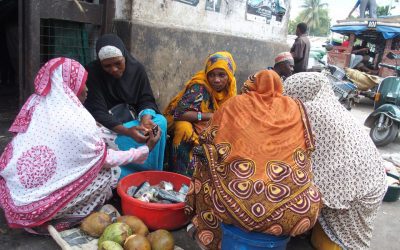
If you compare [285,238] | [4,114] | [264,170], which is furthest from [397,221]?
[4,114]

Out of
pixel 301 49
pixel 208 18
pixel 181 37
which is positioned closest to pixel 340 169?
pixel 181 37

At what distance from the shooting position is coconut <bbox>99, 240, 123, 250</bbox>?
2.06 metres

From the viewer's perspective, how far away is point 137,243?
212 cm

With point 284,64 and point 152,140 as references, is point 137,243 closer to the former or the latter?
point 152,140

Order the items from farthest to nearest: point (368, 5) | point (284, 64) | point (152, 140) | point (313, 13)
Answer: point (313, 13)
point (368, 5)
point (284, 64)
point (152, 140)

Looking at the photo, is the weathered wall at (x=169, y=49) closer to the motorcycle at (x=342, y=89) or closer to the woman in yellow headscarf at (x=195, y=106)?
the woman in yellow headscarf at (x=195, y=106)

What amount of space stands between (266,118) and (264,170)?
30 cm

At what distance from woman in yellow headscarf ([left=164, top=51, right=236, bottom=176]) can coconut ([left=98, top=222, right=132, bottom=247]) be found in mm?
1128

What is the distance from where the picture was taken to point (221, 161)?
81.2 inches

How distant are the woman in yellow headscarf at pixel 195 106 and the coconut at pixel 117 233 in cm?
113

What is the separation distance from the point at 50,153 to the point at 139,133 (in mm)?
861

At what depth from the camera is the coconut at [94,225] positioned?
91.0 inches

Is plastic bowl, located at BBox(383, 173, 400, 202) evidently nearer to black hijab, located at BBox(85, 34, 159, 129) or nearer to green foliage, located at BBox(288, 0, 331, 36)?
black hijab, located at BBox(85, 34, 159, 129)

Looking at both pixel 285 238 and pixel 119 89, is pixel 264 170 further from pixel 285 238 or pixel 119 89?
pixel 119 89
